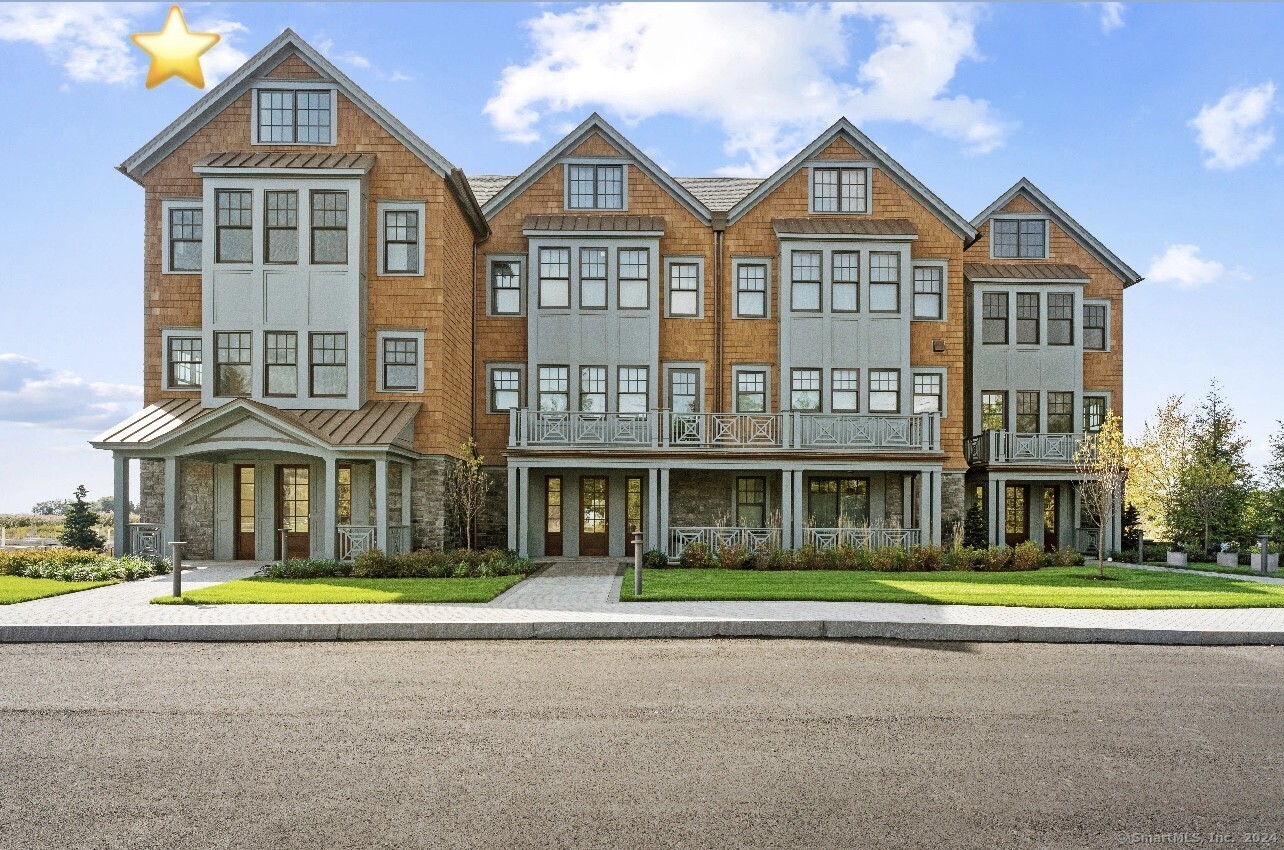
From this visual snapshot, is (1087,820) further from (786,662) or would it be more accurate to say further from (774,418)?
(774,418)

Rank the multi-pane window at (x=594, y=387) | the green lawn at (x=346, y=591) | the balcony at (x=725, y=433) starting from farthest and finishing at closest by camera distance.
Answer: the multi-pane window at (x=594, y=387) → the balcony at (x=725, y=433) → the green lawn at (x=346, y=591)

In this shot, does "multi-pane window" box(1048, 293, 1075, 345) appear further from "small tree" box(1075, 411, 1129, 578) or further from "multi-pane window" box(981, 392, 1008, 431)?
"small tree" box(1075, 411, 1129, 578)

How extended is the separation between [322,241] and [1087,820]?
20455 millimetres

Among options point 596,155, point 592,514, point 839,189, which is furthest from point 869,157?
point 592,514

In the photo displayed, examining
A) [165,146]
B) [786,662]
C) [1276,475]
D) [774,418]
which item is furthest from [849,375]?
[165,146]

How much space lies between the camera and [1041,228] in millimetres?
27812

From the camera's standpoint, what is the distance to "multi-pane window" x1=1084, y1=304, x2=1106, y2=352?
91.5 ft

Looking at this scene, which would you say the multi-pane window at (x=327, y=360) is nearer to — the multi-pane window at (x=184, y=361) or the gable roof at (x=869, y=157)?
the multi-pane window at (x=184, y=361)

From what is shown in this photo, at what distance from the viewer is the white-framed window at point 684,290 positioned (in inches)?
994

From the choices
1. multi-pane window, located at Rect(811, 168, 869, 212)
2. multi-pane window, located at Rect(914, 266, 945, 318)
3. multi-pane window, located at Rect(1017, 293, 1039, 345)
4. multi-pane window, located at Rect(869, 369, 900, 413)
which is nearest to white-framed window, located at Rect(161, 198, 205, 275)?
multi-pane window, located at Rect(811, 168, 869, 212)

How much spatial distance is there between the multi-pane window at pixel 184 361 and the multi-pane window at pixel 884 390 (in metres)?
17.6

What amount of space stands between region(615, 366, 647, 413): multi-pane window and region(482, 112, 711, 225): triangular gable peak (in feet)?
15.4

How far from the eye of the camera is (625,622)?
11711mm

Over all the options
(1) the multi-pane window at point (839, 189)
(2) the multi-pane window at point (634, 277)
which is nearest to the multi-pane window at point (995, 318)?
(1) the multi-pane window at point (839, 189)
